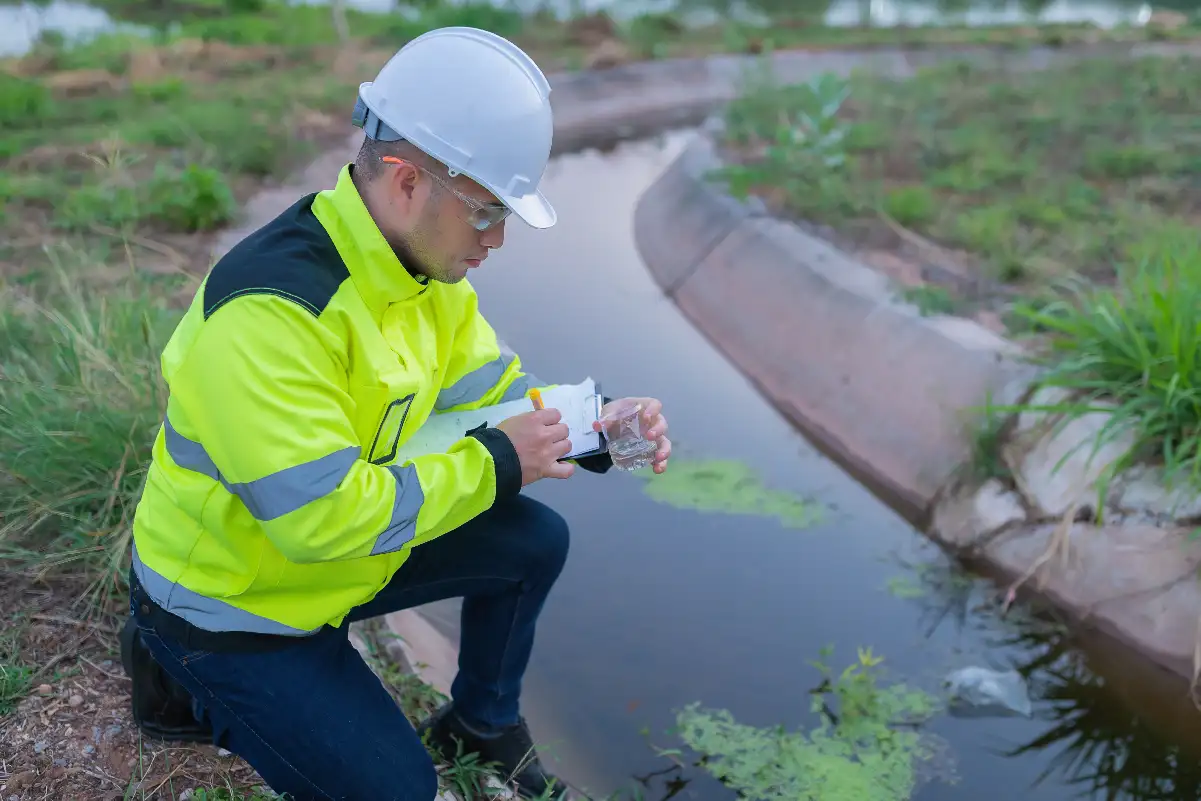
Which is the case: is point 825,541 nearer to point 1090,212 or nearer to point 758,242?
point 758,242

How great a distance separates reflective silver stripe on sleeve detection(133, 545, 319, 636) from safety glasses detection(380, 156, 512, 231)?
82 centimetres

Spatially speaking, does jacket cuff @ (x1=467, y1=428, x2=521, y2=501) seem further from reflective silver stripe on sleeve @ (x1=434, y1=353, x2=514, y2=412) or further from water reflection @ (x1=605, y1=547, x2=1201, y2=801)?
water reflection @ (x1=605, y1=547, x2=1201, y2=801)

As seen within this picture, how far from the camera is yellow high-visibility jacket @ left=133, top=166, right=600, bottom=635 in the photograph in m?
1.71

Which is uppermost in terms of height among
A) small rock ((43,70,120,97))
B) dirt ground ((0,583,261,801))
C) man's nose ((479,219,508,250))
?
man's nose ((479,219,508,250))

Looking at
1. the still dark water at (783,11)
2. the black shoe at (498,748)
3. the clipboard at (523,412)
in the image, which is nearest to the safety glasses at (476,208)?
the clipboard at (523,412)

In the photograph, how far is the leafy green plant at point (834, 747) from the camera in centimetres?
284

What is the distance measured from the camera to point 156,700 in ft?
7.32

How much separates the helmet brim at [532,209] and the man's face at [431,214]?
35 millimetres

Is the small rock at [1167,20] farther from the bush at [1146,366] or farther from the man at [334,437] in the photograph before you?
the man at [334,437]

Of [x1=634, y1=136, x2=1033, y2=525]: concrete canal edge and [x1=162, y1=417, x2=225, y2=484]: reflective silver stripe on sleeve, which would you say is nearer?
[x1=162, y1=417, x2=225, y2=484]: reflective silver stripe on sleeve

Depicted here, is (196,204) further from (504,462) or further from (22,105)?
(504,462)

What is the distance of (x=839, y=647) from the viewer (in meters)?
3.41

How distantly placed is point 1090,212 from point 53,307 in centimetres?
523

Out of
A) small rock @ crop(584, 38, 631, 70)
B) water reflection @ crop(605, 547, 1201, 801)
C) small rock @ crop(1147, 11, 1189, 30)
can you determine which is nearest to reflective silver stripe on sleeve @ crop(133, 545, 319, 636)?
water reflection @ crop(605, 547, 1201, 801)
